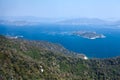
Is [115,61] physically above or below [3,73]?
below

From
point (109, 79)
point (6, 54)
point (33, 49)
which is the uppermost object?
point (6, 54)

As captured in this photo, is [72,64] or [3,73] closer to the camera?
[3,73]

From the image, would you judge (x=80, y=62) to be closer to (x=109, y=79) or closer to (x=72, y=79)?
(x=109, y=79)

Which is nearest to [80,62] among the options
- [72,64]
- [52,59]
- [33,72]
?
[72,64]

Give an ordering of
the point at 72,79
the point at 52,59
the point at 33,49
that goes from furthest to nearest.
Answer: the point at 33,49 < the point at 52,59 < the point at 72,79

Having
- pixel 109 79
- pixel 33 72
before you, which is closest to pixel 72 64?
pixel 109 79

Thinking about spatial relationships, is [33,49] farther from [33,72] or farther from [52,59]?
[33,72]

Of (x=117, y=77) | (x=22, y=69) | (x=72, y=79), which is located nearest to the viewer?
(x=22, y=69)
